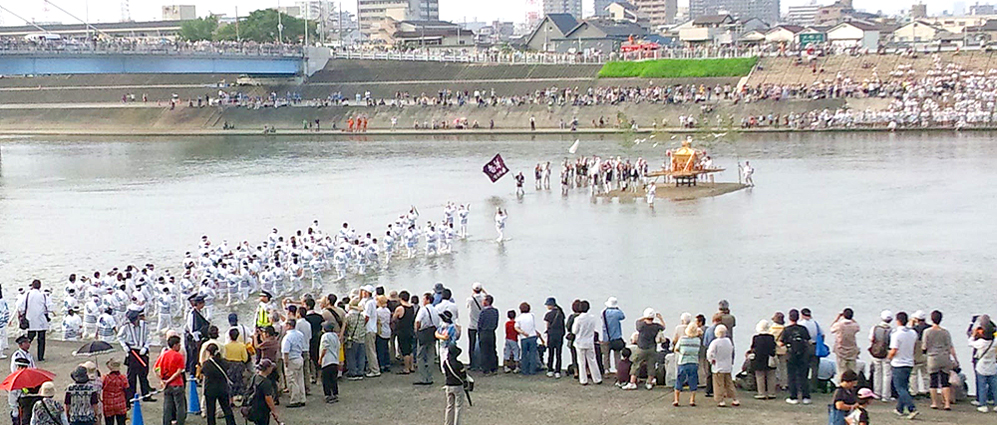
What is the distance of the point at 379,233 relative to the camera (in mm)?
36062

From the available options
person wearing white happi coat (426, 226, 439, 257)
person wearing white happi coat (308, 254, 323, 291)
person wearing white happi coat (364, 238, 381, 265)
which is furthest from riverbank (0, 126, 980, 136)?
person wearing white happi coat (308, 254, 323, 291)

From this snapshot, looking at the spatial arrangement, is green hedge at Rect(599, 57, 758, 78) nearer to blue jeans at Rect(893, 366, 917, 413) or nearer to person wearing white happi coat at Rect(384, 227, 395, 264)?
person wearing white happi coat at Rect(384, 227, 395, 264)

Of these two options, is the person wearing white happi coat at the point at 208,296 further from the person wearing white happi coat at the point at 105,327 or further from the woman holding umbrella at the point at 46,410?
the woman holding umbrella at the point at 46,410

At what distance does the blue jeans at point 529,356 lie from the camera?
18.0 meters

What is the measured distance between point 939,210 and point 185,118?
67.1 m

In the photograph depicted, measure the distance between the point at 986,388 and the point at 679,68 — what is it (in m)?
72.9

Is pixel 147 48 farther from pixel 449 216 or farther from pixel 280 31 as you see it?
pixel 449 216

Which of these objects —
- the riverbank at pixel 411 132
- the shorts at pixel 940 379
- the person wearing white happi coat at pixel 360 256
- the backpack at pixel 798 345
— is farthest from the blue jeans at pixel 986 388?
the riverbank at pixel 411 132

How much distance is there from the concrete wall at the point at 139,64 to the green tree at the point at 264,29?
2592 cm

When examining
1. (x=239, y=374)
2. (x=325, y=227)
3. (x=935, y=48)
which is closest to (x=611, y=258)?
(x=325, y=227)

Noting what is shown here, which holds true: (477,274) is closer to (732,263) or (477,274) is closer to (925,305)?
(732,263)

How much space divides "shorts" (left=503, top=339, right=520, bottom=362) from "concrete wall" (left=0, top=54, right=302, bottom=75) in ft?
212

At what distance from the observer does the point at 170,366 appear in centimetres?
1512

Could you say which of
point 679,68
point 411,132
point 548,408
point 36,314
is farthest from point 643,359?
point 679,68
